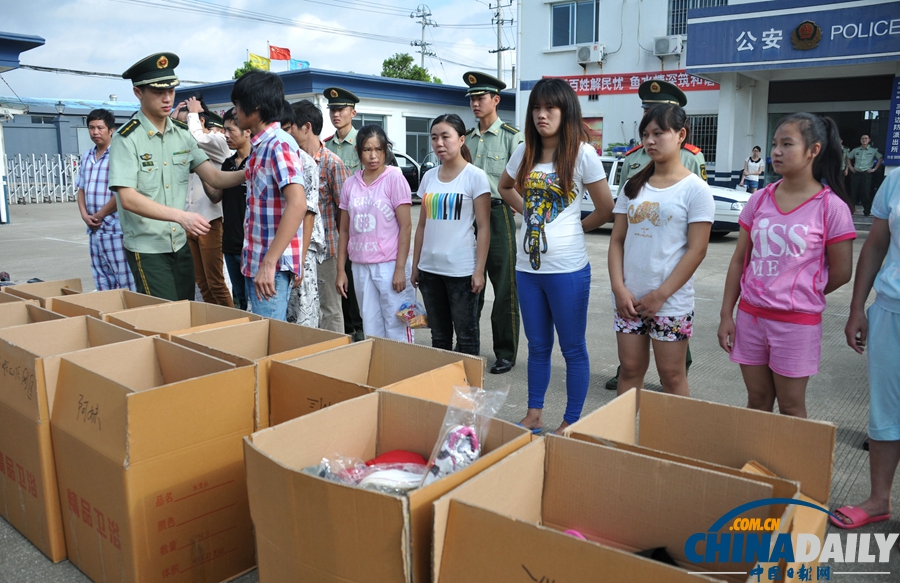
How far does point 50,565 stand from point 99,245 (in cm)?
271

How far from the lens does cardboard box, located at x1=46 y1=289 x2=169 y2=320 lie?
2980mm

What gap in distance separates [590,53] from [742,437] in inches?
A: 744

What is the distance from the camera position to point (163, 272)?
3672 millimetres

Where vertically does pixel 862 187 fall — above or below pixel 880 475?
above

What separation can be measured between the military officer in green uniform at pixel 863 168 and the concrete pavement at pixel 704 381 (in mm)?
6868

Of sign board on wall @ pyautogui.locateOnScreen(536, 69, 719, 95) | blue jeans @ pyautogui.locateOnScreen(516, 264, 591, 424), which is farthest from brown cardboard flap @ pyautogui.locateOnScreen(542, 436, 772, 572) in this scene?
sign board on wall @ pyautogui.locateOnScreen(536, 69, 719, 95)

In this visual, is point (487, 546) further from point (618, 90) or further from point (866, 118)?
point (618, 90)

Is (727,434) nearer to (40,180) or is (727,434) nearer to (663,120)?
(663,120)

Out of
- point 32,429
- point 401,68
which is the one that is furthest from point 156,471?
point 401,68

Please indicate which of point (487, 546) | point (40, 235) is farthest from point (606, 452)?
point (40, 235)

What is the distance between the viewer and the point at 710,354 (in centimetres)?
500

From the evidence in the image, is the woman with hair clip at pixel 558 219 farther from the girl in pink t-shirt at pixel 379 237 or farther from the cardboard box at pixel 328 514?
the cardboard box at pixel 328 514

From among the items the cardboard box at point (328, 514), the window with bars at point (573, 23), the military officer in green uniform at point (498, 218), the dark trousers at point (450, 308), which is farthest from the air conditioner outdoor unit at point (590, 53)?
the cardboard box at point (328, 514)

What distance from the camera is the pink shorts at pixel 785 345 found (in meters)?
2.60
